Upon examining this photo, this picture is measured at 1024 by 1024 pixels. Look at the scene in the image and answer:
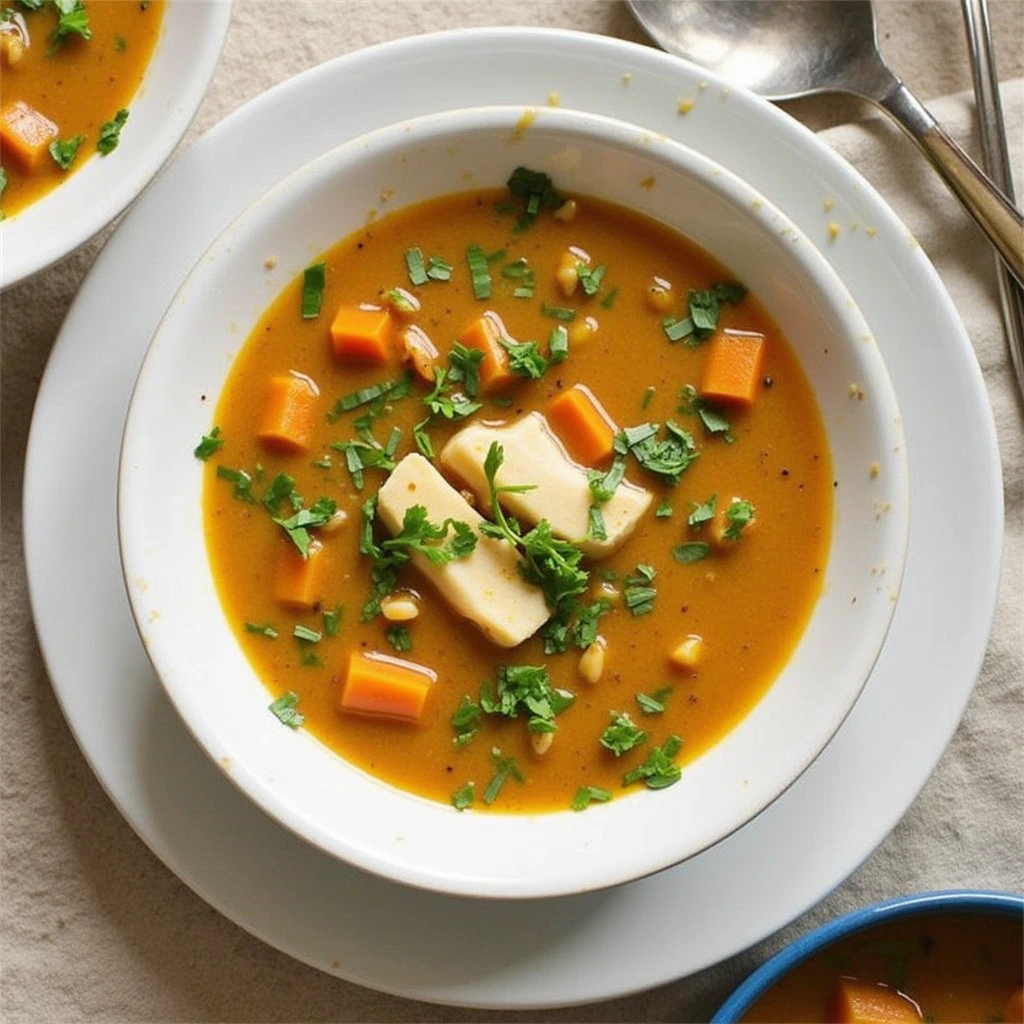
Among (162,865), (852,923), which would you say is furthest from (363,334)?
(852,923)

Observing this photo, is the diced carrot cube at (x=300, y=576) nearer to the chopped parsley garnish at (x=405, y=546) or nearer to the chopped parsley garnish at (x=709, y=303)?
the chopped parsley garnish at (x=405, y=546)

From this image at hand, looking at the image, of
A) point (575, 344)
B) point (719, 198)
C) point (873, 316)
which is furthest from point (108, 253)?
point (873, 316)

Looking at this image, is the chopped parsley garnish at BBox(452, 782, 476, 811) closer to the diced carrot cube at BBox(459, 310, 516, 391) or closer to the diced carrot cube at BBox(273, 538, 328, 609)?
the diced carrot cube at BBox(273, 538, 328, 609)

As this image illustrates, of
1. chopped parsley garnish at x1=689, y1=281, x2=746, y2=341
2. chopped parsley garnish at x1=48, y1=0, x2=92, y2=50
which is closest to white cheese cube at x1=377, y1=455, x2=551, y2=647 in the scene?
chopped parsley garnish at x1=689, y1=281, x2=746, y2=341

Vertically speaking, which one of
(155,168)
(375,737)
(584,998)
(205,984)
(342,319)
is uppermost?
(155,168)

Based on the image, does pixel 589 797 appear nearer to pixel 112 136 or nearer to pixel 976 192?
pixel 976 192

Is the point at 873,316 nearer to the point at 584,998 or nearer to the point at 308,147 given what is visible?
the point at 308,147

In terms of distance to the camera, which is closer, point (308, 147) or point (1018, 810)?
point (308, 147)
